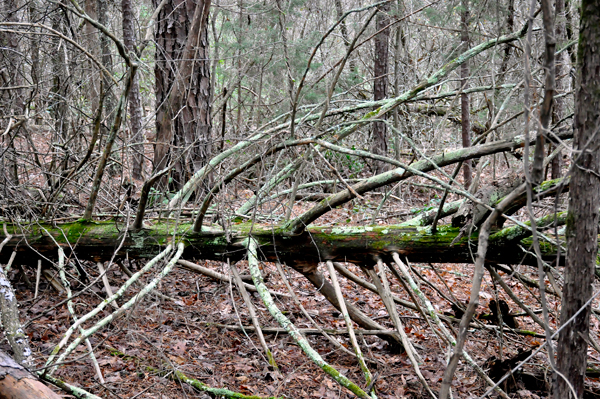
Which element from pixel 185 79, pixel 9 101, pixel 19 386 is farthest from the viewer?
pixel 185 79

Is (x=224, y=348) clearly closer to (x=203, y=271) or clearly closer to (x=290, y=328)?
(x=203, y=271)

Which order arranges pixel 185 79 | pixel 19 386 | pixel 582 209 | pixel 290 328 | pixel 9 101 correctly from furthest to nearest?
pixel 185 79 → pixel 9 101 → pixel 290 328 → pixel 19 386 → pixel 582 209

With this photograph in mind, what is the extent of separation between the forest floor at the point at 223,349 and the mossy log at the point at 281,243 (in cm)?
35

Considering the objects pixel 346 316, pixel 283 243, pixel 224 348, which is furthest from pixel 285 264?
pixel 224 348

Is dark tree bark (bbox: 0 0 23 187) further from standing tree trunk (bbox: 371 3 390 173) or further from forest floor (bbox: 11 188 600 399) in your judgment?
standing tree trunk (bbox: 371 3 390 173)

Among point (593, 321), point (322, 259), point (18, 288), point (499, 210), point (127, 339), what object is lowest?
point (593, 321)

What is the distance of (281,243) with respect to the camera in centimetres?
390

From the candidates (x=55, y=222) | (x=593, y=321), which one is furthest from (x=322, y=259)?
(x=593, y=321)

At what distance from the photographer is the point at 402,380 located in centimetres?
387

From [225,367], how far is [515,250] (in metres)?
2.47

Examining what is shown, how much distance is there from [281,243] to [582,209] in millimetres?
2260

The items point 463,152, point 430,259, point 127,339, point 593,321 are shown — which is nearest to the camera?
point 463,152

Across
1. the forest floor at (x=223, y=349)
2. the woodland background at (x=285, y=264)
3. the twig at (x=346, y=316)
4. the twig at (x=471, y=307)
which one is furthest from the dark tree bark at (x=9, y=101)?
the twig at (x=471, y=307)

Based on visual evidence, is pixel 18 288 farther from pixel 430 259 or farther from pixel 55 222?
pixel 430 259
